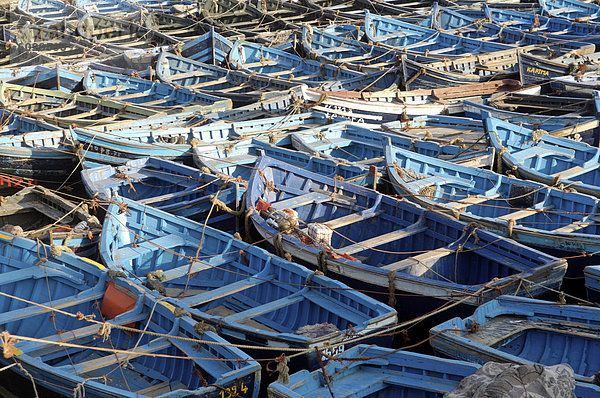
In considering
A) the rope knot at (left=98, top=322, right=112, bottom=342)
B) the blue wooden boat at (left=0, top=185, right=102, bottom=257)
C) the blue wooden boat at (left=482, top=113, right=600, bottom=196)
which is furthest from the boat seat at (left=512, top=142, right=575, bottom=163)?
the rope knot at (left=98, top=322, right=112, bottom=342)

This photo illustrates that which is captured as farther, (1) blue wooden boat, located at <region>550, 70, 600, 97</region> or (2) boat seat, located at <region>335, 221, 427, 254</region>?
(1) blue wooden boat, located at <region>550, 70, 600, 97</region>

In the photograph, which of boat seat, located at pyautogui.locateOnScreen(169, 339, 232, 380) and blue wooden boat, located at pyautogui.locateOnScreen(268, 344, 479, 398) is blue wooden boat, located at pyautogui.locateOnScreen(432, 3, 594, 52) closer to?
blue wooden boat, located at pyautogui.locateOnScreen(268, 344, 479, 398)

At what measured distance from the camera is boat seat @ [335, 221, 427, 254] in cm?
1173

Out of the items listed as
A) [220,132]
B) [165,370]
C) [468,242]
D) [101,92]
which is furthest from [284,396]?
[101,92]

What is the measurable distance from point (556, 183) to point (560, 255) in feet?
7.00

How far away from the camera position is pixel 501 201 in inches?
527

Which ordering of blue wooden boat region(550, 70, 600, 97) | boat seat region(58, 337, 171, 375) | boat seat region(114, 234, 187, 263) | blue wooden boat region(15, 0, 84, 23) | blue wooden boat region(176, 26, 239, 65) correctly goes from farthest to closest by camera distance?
blue wooden boat region(15, 0, 84, 23), blue wooden boat region(176, 26, 239, 65), blue wooden boat region(550, 70, 600, 97), boat seat region(114, 234, 187, 263), boat seat region(58, 337, 171, 375)

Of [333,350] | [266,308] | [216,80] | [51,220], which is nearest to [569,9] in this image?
[216,80]

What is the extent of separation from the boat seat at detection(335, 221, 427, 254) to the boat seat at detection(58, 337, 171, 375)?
324 centimetres

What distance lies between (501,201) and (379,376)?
18.7 feet

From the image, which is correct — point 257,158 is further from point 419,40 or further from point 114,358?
point 419,40

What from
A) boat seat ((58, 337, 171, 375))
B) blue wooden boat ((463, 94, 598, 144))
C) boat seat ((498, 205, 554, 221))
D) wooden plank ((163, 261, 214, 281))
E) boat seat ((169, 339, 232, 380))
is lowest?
wooden plank ((163, 261, 214, 281))

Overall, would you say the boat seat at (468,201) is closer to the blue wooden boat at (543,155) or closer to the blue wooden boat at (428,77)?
the blue wooden boat at (543,155)

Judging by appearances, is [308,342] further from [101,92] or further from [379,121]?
[101,92]
